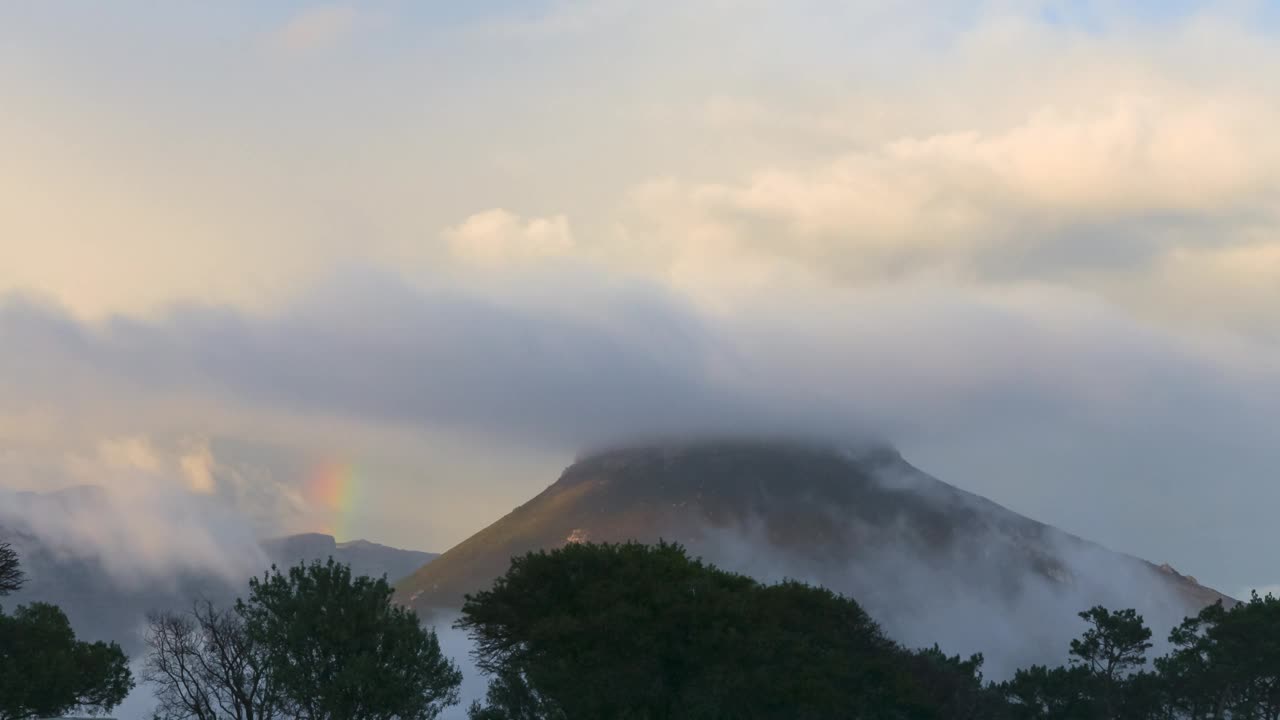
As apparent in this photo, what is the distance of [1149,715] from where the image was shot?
16462cm

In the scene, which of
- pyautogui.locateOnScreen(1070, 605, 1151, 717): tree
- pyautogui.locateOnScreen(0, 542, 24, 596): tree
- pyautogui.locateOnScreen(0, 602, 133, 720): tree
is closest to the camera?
pyautogui.locateOnScreen(0, 542, 24, 596): tree

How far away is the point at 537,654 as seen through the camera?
112 meters

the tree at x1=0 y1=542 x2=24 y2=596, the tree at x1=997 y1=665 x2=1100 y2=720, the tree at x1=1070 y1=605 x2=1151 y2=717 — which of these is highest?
the tree at x1=0 y1=542 x2=24 y2=596

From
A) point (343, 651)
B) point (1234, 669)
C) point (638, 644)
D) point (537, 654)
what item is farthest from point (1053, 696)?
point (343, 651)

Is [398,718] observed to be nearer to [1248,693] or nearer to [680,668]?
[680,668]

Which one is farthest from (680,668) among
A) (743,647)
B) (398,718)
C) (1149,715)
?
(1149,715)

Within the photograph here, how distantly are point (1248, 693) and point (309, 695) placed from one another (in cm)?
10609

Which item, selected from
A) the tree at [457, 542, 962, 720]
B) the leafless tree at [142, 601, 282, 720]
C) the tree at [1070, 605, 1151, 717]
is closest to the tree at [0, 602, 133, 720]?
the leafless tree at [142, 601, 282, 720]

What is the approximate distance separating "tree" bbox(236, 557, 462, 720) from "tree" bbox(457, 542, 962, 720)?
883 centimetres

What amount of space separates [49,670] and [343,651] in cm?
3608

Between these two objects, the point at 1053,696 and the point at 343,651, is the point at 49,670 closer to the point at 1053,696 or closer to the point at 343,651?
the point at 343,651

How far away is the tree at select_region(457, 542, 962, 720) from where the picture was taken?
104 meters

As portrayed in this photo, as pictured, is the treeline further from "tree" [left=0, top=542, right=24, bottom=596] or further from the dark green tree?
the dark green tree

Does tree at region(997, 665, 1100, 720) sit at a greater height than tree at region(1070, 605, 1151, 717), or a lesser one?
lesser
